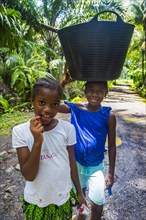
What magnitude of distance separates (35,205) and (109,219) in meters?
1.31

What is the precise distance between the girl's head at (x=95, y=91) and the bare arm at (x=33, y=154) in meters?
0.72

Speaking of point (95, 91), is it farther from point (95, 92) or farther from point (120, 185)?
point (120, 185)

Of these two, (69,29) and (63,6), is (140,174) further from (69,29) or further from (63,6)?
(63,6)

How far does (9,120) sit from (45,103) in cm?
486

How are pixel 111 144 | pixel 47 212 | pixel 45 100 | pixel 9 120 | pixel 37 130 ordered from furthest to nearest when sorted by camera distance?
pixel 9 120 → pixel 111 144 → pixel 47 212 → pixel 45 100 → pixel 37 130

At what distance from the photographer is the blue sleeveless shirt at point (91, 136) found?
1.87 metres

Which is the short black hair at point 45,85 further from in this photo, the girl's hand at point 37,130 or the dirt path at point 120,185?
the dirt path at point 120,185

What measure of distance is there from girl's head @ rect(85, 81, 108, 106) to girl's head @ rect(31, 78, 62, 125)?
536 millimetres

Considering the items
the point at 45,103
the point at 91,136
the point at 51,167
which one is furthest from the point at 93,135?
the point at 45,103

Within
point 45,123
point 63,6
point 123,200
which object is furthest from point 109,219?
point 63,6

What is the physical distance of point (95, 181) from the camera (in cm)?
183

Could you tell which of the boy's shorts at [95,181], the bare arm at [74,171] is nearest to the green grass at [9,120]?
the boy's shorts at [95,181]

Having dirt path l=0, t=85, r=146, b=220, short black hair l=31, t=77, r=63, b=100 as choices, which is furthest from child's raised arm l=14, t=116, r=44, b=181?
dirt path l=0, t=85, r=146, b=220

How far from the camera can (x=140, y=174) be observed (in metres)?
3.54
